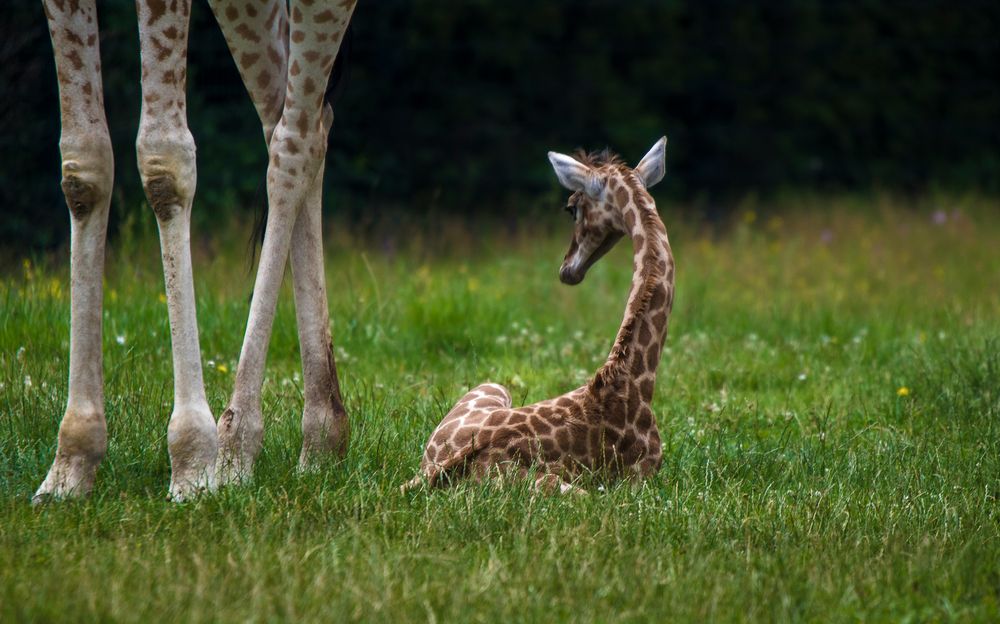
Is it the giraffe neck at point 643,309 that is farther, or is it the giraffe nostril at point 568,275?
the giraffe nostril at point 568,275

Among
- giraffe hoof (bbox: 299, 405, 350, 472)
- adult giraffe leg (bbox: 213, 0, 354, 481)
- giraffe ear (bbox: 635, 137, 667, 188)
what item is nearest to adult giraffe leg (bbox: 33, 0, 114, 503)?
adult giraffe leg (bbox: 213, 0, 354, 481)

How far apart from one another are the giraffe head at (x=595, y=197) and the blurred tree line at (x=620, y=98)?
19.1 feet

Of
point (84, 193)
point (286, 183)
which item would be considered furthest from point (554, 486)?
point (84, 193)

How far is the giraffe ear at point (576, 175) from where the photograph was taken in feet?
14.4

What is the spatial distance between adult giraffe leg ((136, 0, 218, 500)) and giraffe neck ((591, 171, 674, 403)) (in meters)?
1.38

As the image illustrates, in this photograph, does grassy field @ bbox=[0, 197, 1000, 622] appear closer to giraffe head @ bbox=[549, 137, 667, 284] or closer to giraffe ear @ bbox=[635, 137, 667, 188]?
giraffe head @ bbox=[549, 137, 667, 284]

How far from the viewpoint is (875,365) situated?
21.7 feet

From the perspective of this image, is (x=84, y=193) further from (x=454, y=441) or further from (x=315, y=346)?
(x=454, y=441)

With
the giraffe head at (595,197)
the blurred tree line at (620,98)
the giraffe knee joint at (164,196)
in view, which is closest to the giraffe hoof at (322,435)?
the giraffe knee joint at (164,196)

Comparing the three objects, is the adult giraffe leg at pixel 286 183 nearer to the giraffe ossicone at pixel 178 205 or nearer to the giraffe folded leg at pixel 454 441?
the giraffe ossicone at pixel 178 205

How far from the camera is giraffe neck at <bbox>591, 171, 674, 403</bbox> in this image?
13.6 feet

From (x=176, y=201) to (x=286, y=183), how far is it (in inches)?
16.8

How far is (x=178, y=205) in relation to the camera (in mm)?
3961

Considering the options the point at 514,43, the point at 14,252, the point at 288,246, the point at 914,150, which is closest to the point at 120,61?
the point at 14,252
